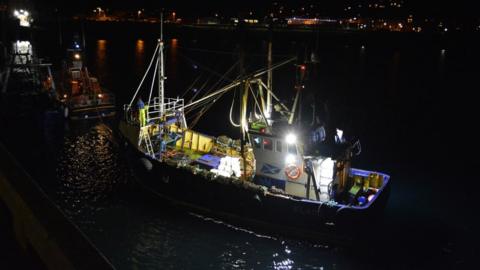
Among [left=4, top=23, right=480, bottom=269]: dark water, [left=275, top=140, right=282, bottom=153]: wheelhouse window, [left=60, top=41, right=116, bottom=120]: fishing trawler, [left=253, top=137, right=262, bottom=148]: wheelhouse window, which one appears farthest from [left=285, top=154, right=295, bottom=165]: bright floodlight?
[left=60, top=41, right=116, bottom=120]: fishing trawler

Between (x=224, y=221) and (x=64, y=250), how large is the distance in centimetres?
1566

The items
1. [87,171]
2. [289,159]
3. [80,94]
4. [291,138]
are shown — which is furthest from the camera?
[80,94]

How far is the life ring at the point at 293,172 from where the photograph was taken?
18.3 meters

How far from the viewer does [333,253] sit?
57.4ft

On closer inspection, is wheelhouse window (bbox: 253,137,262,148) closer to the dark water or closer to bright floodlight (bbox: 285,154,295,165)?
bright floodlight (bbox: 285,154,295,165)

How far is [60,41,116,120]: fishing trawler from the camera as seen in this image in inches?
1451

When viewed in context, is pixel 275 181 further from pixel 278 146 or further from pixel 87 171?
pixel 87 171

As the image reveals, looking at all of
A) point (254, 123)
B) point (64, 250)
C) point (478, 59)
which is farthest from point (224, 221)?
point (478, 59)

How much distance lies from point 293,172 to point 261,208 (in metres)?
2.03

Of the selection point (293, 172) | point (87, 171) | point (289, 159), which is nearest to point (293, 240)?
point (293, 172)

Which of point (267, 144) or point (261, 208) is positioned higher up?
point (267, 144)

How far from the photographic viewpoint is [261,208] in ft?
59.6

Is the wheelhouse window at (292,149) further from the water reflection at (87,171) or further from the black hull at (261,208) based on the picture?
the water reflection at (87,171)

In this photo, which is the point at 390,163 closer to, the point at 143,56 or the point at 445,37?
the point at 143,56
